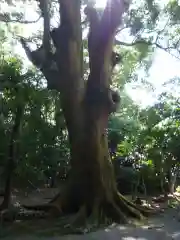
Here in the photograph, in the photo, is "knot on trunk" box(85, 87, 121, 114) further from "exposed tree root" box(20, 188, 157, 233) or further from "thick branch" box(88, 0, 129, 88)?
"exposed tree root" box(20, 188, 157, 233)

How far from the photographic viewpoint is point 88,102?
1130 cm

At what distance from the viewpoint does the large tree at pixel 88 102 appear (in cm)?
1071

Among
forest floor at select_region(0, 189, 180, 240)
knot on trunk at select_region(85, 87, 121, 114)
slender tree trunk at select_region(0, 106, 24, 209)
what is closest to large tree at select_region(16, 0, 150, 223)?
knot on trunk at select_region(85, 87, 121, 114)

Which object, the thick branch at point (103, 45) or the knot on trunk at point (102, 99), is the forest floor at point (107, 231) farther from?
the thick branch at point (103, 45)

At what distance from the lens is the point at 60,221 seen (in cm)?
1009

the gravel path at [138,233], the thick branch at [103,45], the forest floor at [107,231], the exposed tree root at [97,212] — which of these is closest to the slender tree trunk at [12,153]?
the exposed tree root at [97,212]

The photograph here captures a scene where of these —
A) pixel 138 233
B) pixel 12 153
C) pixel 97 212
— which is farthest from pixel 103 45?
pixel 138 233

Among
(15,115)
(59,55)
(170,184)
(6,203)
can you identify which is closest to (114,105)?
(59,55)

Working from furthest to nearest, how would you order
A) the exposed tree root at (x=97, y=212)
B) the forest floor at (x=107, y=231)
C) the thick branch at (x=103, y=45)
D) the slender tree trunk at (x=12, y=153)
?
the slender tree trunk at (x=12, y=153) → the thick branch at (x=103, y=45) → the exposed tree root at (x=97, y=212) → the forest floor at (x=107, y=231)

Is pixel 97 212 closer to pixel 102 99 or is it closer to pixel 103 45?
pixel 102 99

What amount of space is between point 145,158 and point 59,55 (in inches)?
240

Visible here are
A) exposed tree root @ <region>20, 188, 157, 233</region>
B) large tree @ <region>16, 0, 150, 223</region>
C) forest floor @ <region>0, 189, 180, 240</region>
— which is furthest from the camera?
large tree @ <region>16, 0, 150, 223</region>

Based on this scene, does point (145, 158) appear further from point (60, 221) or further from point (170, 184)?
point (60, 221)

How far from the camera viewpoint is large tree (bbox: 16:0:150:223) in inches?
422
